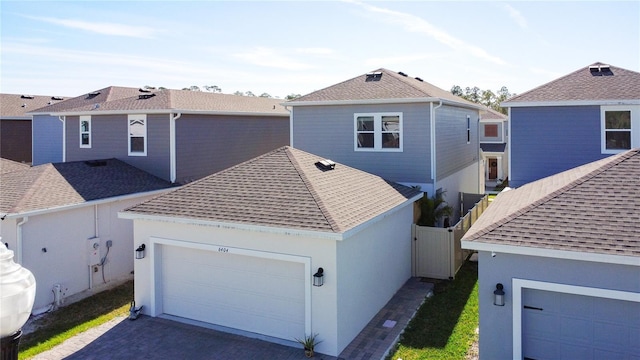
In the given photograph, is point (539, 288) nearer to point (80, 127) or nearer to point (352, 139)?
point (352, 139)

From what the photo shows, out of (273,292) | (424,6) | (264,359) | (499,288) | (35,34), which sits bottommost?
(264,359)

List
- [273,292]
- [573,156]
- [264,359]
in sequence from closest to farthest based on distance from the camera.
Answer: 1. [264,359]
2. [273,292]
3. [573,156]

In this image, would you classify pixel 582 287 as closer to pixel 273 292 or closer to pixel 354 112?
pixel 273 292

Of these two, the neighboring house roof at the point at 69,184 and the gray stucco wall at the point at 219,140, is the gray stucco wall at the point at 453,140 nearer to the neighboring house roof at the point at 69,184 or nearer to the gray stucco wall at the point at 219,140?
the gray stucco wall at the point at 219,140

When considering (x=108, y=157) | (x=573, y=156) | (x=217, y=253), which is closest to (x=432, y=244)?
(x=573, y=156)

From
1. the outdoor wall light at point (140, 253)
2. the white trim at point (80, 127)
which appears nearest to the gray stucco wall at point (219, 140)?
the white trim at point (80, 127)

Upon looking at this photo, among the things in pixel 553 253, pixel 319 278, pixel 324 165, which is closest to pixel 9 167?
pixel 324 165
